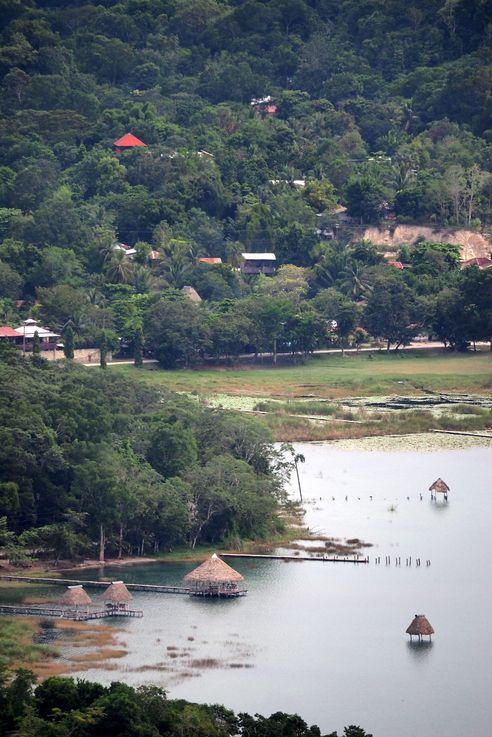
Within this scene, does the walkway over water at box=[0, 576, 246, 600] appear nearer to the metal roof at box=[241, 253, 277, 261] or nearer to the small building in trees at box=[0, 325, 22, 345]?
the small building in trees at box=[0, 325, 22, 345]

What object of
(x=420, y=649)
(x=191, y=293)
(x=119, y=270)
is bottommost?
(x=420, y=649)

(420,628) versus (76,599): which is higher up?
(76,599)

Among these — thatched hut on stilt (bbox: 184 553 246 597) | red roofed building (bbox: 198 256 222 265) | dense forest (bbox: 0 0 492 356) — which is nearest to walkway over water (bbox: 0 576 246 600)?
thatched hut on stilt (bbox: 184 553 246 597)

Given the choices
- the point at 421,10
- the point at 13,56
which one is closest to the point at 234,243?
the point at 13,56

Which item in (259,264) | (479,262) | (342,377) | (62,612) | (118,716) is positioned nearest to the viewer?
(118,716)

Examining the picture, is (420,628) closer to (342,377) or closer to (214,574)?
(214,574)

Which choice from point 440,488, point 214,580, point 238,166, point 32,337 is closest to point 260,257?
point 238,166

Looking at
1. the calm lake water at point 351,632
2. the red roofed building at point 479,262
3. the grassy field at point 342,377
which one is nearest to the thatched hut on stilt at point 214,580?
the calm lake water at point 351,632

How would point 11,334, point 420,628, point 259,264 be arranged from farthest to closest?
point 259,264, point 11,334, point 420,628

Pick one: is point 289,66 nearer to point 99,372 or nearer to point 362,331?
point 362,331
